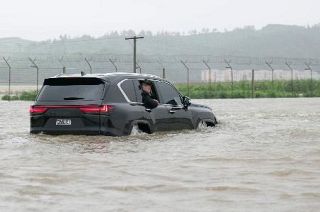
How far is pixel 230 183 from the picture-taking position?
827 centimetres

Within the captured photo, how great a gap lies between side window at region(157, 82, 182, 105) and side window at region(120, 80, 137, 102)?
991 millimetres

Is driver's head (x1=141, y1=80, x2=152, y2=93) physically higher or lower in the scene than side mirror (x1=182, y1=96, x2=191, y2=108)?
higher

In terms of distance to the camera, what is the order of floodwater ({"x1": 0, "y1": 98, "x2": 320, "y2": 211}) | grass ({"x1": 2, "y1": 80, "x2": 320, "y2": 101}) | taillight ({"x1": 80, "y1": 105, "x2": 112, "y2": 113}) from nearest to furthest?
floodwater ({"x1": 0, "y1": 98, "x2": 320, "y2": 211}) → taillight ({"x1": 80, "y1": 105, "x2": 112, "y2": 113}) → grass ({"x1": 2, "y1": 80, "x2": 320, "y2": 101})

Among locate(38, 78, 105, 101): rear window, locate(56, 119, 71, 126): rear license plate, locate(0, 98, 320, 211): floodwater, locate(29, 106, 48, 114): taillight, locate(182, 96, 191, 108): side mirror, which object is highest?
locate(38, 78, 105, 101): rear window

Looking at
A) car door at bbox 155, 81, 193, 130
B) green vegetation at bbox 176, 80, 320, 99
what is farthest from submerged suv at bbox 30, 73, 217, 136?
green vegetation at bbox 176, 80, 320, 99

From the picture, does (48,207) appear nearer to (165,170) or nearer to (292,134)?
(165,170)

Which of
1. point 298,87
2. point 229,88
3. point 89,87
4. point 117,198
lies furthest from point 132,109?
point 298,87

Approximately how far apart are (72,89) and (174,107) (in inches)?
93.2

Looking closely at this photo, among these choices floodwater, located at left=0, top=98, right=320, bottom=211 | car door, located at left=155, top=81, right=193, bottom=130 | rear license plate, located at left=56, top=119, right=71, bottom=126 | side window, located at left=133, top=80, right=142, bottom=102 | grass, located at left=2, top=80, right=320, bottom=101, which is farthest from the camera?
grass, located at left=2, top=80, right=320, bottom=101

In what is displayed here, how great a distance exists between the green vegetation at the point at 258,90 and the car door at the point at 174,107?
108 ft

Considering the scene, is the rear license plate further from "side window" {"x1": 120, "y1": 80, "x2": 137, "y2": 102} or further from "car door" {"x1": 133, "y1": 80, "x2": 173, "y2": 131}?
"car door" {"x1": 133, "y1": 80, "x2": 173, "y2": 131}

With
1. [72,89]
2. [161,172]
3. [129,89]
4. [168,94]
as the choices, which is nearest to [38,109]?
[72,89]

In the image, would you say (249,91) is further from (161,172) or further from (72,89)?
(161,172)

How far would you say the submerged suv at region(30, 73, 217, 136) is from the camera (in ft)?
41.4
